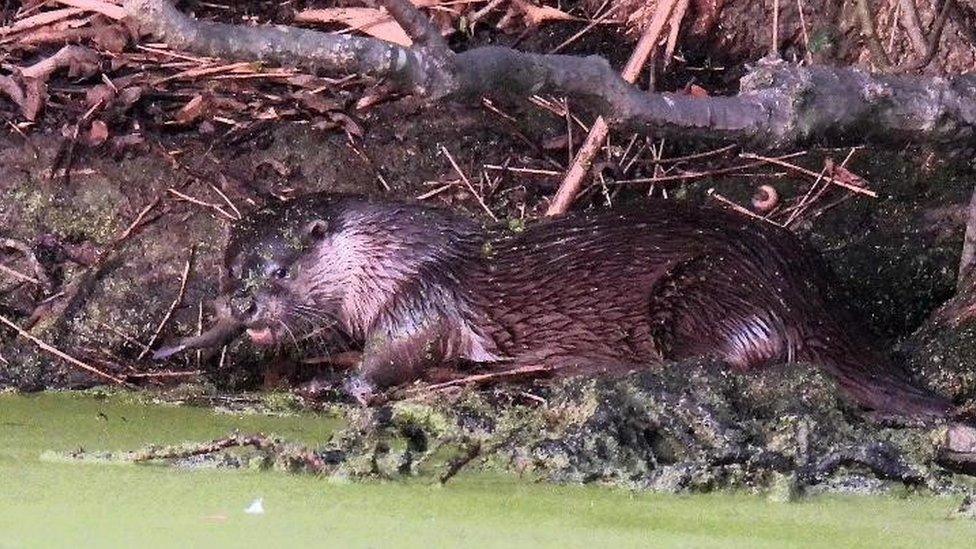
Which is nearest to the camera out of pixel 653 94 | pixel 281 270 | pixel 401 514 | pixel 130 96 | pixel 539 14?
pixel 401 514

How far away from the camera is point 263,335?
357 cm

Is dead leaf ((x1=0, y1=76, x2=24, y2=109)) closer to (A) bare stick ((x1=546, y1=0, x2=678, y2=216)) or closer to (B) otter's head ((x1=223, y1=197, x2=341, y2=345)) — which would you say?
(B) otter's head ((x1=223, y1=197, x2=341, y2=345))

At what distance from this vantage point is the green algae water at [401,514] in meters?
1.94

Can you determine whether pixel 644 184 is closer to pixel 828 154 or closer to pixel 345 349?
pixel 828 154

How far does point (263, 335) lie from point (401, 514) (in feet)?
5.08

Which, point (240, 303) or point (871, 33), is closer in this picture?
point (240, 303)

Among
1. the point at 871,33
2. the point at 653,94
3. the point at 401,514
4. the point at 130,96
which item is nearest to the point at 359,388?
the point at 653,94

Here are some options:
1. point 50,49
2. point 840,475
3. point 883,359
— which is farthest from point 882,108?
point 50,49

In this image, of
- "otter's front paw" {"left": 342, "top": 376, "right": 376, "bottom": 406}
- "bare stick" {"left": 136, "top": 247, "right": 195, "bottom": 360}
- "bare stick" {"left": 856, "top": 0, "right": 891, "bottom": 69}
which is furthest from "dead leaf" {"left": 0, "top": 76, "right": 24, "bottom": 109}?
"bare stick" {"left": 856, "top": 0, "right": 891, "bottom": 69}

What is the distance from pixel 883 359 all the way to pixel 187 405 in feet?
4.81

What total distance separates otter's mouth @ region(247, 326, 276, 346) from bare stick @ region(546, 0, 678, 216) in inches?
31.1

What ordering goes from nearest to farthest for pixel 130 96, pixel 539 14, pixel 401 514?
pixel 401 514
pixel 130 96
pixel 539 14

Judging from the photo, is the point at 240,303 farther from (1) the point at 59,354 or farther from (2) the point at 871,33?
(2) the point at 871,33

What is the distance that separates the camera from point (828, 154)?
4023mm
